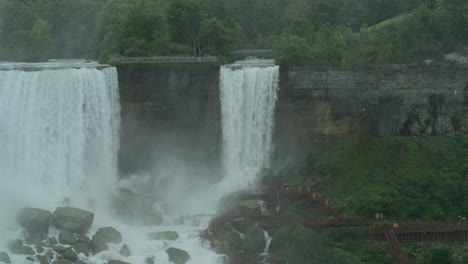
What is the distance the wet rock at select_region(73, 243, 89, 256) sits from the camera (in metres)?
43.1

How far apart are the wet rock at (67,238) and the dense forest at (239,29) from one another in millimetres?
19573

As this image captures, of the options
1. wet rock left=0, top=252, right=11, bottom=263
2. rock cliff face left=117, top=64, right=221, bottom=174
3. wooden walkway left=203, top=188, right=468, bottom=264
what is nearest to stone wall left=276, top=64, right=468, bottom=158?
rock cliff face left=117, top=64, right=221, bottom=174

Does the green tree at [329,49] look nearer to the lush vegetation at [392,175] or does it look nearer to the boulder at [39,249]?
the lush vegetation at [392,175]

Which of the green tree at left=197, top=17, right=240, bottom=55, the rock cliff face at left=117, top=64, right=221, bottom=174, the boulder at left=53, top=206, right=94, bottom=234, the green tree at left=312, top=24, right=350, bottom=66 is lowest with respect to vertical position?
the boulder at left=53, top=206, right=94, bottom=234

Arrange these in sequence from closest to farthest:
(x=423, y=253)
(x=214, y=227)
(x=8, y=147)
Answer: (x=423, y=253) → (x=214, y=227) → (x=8, y=147)

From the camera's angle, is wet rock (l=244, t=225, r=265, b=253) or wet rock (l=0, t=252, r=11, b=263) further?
wet rock (l=244, t=225, r=265, b=253)

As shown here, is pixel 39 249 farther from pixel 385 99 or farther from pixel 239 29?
pixel 239 29

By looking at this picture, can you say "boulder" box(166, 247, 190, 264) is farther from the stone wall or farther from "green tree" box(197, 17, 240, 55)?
"green tree" box(197, 17, 240, 55)

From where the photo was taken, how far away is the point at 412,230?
43969 mm

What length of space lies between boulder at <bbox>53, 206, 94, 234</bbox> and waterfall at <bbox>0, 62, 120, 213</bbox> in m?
4.10

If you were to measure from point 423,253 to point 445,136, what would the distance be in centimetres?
1266

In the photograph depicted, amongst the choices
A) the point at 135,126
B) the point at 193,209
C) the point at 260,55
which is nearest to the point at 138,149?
the point at 135,126

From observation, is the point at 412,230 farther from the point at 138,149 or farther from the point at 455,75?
the point at 138,149

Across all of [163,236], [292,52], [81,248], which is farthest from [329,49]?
[81,248]
